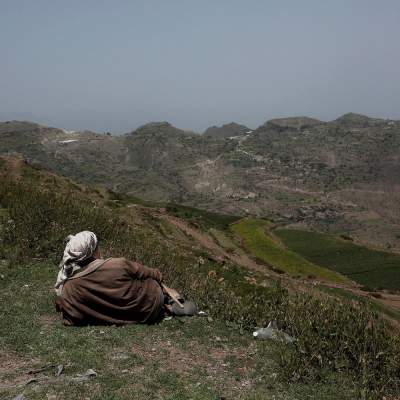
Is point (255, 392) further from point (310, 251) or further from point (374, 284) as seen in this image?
point (310, 251)

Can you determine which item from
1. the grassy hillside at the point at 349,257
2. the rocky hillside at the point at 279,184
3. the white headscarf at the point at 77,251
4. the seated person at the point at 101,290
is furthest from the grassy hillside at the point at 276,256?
the rocky hillside at the point at 279,184

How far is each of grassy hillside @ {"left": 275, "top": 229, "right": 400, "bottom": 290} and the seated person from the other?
37.6 metres

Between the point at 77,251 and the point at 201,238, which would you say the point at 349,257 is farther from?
the point at 77,251

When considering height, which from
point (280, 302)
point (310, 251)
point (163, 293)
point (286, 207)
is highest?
point (163, 293)

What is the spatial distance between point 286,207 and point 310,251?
304 ft

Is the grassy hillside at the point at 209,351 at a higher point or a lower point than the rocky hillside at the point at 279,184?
higher

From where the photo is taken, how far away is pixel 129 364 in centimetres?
649

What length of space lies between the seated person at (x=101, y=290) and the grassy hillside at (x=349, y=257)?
37640 mm

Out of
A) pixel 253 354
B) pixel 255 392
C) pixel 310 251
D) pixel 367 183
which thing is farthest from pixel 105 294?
pixel 367 183

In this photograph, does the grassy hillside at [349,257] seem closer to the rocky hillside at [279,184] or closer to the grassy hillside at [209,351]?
the grassy hillside at [209,351]

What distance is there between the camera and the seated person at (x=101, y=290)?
7840 millimetres

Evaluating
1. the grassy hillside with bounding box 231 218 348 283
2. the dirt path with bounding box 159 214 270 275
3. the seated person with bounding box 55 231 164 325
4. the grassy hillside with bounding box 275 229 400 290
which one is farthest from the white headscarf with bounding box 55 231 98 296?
the grassy hillside with bounding box 275 229 400 290

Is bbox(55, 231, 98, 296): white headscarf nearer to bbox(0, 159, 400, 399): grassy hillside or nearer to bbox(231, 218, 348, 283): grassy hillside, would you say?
bbox(0, 159, 400, 399): grassy hillside

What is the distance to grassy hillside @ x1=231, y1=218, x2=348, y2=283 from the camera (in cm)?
4084
